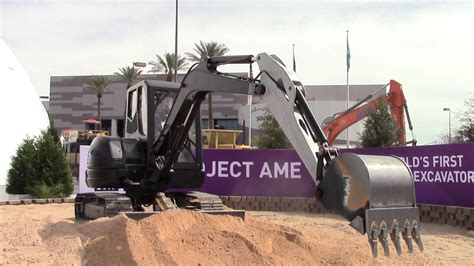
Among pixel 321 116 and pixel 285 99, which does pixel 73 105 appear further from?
pixel 285 99

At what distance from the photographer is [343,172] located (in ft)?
20.4

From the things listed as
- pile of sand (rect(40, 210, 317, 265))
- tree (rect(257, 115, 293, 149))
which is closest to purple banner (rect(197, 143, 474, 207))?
pile of sand (rect(40, 210, 317, 265))

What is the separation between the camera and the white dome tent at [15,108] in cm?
2800

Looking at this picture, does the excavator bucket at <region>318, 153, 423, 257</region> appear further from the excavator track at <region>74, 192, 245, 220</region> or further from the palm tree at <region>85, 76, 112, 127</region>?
the palm tree at <region>85, 76, 112, 127</region>

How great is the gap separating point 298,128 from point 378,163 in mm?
1114

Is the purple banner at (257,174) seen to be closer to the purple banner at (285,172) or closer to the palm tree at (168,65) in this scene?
the purple banner at (285,172)

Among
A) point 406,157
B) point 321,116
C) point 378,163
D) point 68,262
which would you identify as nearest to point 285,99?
point 378,163

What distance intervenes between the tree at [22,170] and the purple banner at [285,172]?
7028 mm

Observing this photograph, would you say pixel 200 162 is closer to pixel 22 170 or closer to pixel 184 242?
pixel 184 242

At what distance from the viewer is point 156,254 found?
7.86m

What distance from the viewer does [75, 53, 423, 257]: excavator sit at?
6156 mm

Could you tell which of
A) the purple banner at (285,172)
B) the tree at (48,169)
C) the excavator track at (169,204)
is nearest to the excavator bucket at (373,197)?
the excavator track at (169,204)

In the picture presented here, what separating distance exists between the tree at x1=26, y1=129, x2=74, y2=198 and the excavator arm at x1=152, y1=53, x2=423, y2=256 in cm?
1442

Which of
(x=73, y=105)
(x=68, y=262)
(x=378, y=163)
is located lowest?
(x=68, y=262)
